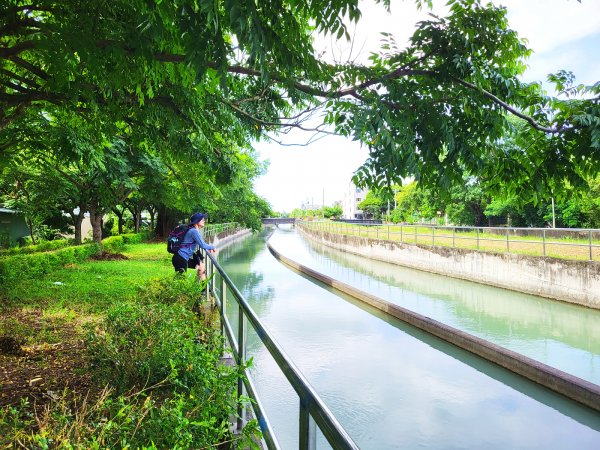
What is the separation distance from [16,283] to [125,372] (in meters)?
9.45

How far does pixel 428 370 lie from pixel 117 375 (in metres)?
6.12

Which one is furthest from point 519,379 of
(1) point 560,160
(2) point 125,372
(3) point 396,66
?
(2) point 125,372

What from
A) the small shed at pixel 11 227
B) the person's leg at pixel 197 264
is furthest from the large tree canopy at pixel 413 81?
the small shed at pixel 11 227

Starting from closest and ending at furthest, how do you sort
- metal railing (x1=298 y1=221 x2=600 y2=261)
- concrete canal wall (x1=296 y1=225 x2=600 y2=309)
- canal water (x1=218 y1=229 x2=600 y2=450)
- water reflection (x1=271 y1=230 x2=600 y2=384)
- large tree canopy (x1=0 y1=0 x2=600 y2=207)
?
large tree canopy (x1=0 y1=0 x2=600 y2=207)
canal water (x1=218 y1=229 x2=600 y2=450)
water reflection (x1=271 y1=230 x2=600 y2=384)
concrete canal wall (x1=296 y1=225 x2=600 y2=309)
metal railing (x1=298 y1=221 x2=600 y2=261)

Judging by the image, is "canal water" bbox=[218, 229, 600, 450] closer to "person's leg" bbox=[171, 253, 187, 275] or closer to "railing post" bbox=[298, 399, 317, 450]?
"person's leg" bbox=[171, 253, 187, 275]

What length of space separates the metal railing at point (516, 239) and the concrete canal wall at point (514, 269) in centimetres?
32

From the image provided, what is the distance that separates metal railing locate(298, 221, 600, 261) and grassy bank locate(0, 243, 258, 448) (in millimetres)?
11572

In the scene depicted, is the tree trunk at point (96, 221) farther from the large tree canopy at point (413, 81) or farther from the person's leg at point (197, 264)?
the large tree canopy at point (413, 81)

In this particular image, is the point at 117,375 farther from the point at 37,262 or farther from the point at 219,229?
the point at 219,229

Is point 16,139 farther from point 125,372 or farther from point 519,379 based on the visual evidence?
point 519,379

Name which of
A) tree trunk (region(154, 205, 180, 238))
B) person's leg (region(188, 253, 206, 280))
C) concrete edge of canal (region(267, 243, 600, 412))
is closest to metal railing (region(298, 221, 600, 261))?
concrete edge of canal (region(267, 243, 600, 412))

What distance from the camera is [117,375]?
3.52 metres

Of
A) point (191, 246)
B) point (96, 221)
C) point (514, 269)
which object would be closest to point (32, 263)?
point (191, 246)

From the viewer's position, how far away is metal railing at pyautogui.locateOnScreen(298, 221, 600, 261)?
1300cm
